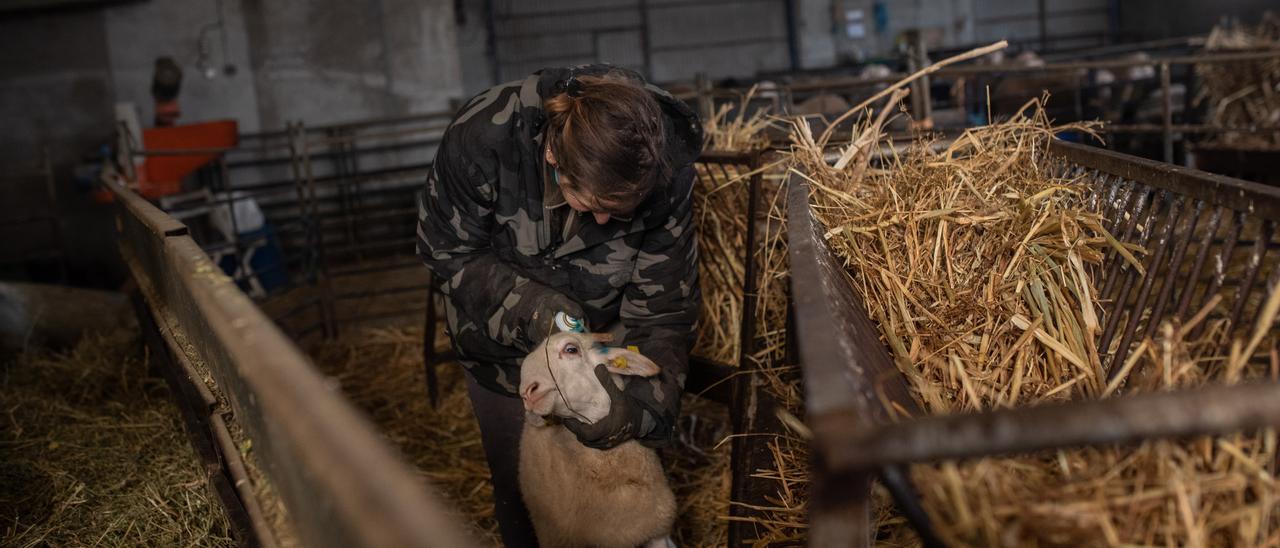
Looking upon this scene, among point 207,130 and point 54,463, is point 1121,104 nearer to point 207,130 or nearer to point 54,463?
point 207,130

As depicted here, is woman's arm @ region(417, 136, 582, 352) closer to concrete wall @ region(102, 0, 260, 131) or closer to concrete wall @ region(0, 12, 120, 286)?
concrete wall @ region(0, 12, 120, 286)

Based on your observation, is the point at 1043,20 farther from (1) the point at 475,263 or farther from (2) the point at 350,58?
(1) the point at 475,263

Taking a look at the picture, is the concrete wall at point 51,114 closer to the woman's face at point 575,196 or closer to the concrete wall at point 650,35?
the woman's face at point 575,196

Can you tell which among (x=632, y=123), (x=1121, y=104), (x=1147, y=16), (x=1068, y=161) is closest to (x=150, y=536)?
(x=632, y=123)

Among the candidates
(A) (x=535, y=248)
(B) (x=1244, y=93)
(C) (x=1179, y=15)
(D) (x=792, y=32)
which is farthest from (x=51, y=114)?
(C) (x=1179, y=15)

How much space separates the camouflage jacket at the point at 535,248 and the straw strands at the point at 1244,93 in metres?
7.17

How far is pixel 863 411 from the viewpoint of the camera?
135cm

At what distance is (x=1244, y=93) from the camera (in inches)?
347

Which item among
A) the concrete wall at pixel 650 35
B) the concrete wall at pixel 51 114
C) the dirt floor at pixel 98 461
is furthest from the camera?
the concrete wall at pixel 650 35

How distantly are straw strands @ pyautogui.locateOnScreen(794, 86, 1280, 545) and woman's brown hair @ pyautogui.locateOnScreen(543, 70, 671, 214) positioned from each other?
548 millimetres

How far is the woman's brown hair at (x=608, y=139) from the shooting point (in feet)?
8.17

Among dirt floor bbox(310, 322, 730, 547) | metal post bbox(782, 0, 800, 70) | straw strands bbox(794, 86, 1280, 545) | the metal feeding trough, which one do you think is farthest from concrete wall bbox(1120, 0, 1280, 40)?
the metal feeding trough

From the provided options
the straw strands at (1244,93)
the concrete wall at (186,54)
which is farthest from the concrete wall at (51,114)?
the straw strands at (1244,93)

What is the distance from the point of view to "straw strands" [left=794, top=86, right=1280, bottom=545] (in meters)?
1.36
